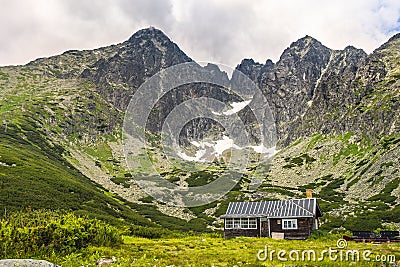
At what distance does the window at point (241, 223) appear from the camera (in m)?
49.5

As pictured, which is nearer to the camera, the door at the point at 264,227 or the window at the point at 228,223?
the door at the point at 264,227

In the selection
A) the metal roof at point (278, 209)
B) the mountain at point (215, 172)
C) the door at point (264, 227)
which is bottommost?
the door at point (264, 227)

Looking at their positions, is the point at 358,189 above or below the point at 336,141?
below

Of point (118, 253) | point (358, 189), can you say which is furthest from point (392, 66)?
point (118, 253)

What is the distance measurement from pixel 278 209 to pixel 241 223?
5.39 m

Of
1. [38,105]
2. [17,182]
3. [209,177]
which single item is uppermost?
[38,105]

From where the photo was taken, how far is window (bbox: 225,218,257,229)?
49.5 metres

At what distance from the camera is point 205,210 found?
103812 millimetres

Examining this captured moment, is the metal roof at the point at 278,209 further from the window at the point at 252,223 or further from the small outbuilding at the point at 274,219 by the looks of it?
the window at the point at 252,223

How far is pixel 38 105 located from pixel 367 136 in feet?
529

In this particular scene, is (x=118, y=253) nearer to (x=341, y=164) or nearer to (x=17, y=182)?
(x=17, y=182)

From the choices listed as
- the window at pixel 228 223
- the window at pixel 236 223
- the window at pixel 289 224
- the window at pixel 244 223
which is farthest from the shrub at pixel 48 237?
the window at pixel 289 224

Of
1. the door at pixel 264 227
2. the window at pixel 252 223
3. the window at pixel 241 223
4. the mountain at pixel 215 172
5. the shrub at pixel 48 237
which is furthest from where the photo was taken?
the mountain at pixel 215 172

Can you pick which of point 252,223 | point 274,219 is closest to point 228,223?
point 252,223
